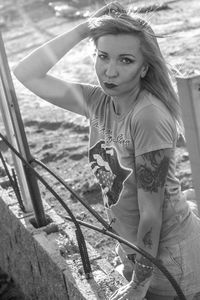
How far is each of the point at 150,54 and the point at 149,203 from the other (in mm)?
584

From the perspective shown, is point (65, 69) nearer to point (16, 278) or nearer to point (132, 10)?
point (16, 278)

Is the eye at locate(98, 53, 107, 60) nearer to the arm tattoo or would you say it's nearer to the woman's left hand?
the arm tattoo

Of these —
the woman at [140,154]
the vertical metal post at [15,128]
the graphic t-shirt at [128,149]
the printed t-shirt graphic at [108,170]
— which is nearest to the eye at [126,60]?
the woman at [140,154]

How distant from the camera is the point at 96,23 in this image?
2.82 meters

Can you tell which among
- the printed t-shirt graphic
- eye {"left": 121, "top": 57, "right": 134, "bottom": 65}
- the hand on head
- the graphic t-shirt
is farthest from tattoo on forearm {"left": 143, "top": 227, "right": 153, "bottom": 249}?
the hand on head

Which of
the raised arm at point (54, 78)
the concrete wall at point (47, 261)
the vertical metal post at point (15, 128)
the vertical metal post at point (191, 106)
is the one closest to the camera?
the vertical metal post at point (191, 106)

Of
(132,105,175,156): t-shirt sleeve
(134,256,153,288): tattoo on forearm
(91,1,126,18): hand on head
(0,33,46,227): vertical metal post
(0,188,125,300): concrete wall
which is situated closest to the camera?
(132,105,175,156): t-shirt sleeve

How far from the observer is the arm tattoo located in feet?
8.41

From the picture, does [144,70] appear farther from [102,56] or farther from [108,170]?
[108,170]

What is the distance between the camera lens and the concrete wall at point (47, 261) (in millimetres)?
3014

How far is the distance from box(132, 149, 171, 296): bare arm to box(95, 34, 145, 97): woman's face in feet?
1.02

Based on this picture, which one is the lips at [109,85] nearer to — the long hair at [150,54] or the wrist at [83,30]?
the long hair at [150,54]

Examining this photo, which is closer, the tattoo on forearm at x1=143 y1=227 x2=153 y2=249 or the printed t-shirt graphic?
the tattoo on forearm at x1=143 y1=227 x2=153 y2=249

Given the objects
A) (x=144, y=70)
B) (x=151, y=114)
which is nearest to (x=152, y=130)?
(x=151, y=114)
